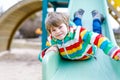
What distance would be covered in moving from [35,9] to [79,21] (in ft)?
15.6

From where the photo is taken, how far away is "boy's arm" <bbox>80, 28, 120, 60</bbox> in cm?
244

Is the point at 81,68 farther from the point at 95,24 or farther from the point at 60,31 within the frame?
the point at 95,24

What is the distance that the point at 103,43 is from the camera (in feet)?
8.29

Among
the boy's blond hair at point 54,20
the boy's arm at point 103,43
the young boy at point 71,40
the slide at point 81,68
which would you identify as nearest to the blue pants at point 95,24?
the slide at point 81,68

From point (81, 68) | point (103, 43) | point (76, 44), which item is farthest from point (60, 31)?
point (81, 68)

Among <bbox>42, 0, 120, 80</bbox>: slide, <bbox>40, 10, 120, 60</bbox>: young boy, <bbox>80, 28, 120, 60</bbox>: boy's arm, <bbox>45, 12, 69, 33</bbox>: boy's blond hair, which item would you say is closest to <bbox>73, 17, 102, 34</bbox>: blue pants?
<bbox>42, 0, 120, 80</bbox>: slide

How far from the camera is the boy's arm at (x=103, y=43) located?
2.44m

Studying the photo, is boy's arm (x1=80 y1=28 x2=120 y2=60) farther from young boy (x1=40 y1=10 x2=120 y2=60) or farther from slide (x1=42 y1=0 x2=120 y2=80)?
slide (x1=42 y1=0 x2=120 y2=80)

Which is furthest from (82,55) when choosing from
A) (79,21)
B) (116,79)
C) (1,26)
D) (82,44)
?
(1,26)

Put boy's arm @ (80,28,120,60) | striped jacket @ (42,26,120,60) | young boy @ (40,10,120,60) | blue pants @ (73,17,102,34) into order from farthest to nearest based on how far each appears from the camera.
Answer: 1. blue pants @ (73,17,102,34)
2. striped jacket @ (42,26,120,60)
3. young boy @ (40,10,120,60)
4. boy's arm @ (80,28,120,60)

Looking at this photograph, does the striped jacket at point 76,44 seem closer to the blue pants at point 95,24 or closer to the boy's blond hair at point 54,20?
the boy's blond hair at point 54,20

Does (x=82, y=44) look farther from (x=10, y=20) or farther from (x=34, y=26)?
(x=34, y=26)

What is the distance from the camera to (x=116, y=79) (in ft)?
9.00

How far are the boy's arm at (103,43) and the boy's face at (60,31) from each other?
168 millimetres
